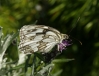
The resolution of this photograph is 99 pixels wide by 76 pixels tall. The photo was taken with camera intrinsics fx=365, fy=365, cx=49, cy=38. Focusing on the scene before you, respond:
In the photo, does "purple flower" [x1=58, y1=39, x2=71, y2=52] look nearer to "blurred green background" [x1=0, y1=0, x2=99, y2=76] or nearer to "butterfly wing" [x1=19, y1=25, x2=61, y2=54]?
"butterfly wing" [x1=19, y1=25, x2=61, y2=54]

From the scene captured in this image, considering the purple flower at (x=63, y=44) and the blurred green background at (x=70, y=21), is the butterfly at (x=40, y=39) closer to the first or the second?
the purple flower at (x=63, y=44)

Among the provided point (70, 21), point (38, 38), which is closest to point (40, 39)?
point (38, 38)

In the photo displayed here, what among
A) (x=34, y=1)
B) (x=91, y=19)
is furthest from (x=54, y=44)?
(x=34, y=1)

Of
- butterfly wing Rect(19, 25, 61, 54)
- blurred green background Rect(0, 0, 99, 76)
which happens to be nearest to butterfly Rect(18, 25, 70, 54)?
butterfly wing Rect(19, 25, 61, 54)

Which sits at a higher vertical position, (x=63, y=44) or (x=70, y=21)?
(x=70, y=21)

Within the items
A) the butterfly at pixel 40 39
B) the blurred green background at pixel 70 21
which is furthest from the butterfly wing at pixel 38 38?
the blurred green background at pixel 70 21

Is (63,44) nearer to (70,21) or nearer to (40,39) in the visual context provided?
(40,39)
